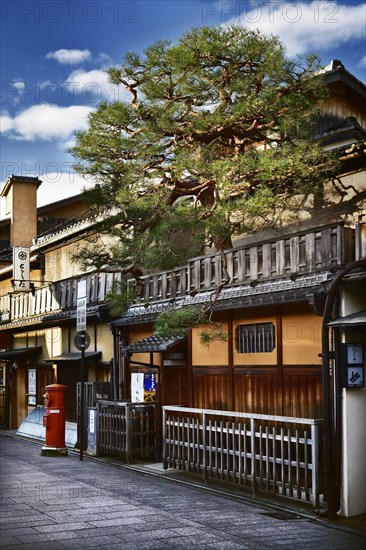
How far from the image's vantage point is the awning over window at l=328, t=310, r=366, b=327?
11.1 meters

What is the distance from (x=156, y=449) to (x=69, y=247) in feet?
42.6

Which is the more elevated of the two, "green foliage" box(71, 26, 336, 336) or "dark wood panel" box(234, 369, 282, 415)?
"green foliage" box(71, 26, 336, 336)

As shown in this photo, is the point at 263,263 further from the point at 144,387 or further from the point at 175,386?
the point at 144,387

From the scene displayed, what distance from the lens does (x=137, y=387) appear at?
20312 mm

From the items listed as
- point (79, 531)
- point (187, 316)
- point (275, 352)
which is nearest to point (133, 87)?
point (187, 316)

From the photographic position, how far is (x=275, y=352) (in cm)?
1502

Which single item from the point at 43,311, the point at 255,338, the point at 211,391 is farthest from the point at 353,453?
the point at 43,311

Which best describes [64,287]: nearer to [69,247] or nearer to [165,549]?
[69,247]

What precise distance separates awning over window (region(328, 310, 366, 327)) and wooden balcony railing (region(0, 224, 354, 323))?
1.36m

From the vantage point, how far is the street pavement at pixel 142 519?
31.9 feet

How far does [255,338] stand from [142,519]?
5.60m

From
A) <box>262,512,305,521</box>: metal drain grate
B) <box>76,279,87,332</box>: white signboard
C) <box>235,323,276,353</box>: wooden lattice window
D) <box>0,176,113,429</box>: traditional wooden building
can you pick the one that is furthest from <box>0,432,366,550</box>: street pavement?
<box>0,176,113,429</box>: traditional wooden building

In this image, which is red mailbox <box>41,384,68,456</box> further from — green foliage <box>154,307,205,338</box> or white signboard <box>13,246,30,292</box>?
white signboard <box>13,246,30,292</box>

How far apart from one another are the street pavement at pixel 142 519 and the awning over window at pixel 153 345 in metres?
3.00
